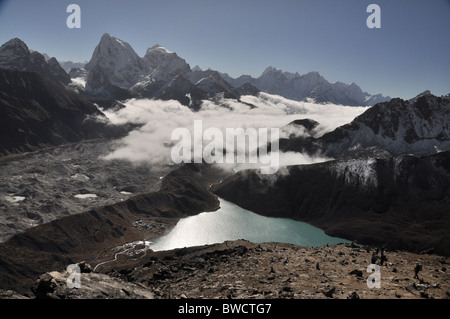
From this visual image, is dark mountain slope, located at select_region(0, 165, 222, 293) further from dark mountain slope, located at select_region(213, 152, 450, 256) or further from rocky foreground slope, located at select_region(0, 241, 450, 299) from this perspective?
rocky foreground slope, located at select_region(0, 241, 450, 299)

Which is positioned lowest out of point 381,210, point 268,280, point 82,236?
point 381,210

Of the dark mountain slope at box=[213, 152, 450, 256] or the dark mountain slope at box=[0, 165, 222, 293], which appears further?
the dark mountain slope at box=[213, 152, 450, 256]

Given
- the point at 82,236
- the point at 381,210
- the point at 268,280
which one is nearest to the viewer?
the point at 268,280

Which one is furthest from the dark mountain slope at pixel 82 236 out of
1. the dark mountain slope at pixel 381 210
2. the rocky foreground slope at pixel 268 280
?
the rocky foreground slope at pixel 268 280

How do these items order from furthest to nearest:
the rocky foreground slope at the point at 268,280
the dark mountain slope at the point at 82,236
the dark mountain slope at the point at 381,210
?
the dark mountain slope at the point at 381,210
the dark mountain slope at the point at 82,236
the rocky foreground slope at the point at 268,280

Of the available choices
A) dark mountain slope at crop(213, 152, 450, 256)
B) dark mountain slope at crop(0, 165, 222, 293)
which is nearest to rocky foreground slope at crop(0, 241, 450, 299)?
dark mountain slope at crop(0, 165, 222, 293)

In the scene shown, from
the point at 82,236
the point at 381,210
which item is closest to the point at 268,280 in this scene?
the point at 82,236

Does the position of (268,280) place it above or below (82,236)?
above

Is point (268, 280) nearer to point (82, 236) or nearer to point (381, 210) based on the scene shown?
point (82, 236)

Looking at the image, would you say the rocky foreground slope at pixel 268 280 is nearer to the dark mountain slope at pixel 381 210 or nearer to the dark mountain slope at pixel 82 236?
the dark mountain slope at pixel 82 236
